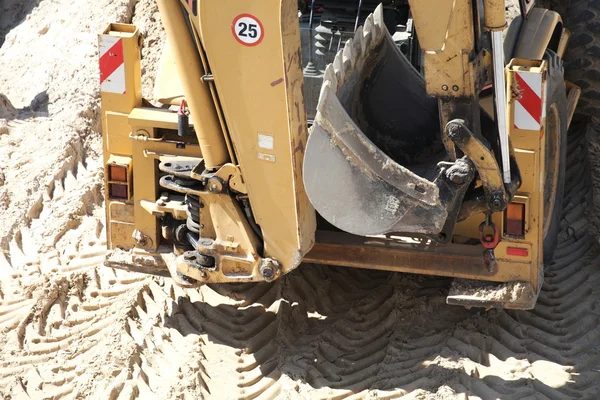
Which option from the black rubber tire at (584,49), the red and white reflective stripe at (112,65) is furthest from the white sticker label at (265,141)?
the black rubber tire at (584,49)

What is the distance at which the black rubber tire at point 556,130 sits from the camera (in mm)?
5590

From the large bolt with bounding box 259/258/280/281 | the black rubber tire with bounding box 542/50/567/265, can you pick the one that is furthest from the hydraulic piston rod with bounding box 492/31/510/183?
the large bolt with bounding box 259/258/280/281

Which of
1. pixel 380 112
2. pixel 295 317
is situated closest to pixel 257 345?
pixel 295 317

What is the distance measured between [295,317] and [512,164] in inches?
64.2

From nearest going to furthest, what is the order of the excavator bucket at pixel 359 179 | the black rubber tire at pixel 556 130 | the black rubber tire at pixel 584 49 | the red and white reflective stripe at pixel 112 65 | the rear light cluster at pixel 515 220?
the excavator bucket at pixel 359 179, the rear light cluster at pixel 515 220, the red and white reflective stripe at pixel 112 65, the black rubber tire at pixel 556 130, the black rubber tire at pixel 584 49

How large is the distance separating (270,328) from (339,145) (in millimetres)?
1497

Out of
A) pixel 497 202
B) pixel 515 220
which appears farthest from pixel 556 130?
pixel 497 202

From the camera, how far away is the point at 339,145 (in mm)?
4512

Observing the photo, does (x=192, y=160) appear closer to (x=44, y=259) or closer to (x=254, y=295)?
(x=254, y=295)

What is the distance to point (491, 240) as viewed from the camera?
515 centimetres

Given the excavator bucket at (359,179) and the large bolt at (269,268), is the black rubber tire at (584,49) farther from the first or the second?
the large bolt at (269,268)

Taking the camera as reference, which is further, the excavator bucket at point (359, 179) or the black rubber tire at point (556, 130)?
the black rubber tire at point (556, 130)

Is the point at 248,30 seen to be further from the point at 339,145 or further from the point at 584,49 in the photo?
the point at 584,49

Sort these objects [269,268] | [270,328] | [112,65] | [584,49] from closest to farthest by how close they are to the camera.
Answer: [269,268], [112,65], [270,328], [584,49]
